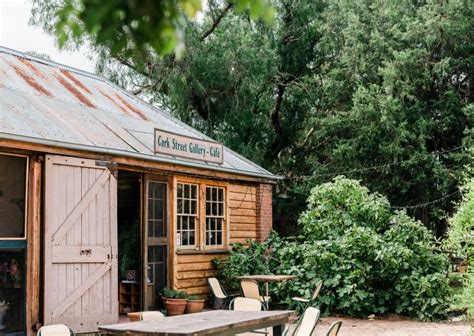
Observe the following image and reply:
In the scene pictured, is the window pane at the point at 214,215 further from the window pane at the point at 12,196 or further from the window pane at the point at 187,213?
the window pane at the point at 12,196

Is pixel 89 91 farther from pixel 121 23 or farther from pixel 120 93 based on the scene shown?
pixel 121 23

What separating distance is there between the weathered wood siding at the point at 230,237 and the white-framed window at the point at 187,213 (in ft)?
1.05

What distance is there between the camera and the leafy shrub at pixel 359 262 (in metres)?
13.1

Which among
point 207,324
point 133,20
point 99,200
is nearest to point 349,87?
point 99,200

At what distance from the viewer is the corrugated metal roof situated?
10.3 meters

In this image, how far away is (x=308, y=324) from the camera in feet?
24.1

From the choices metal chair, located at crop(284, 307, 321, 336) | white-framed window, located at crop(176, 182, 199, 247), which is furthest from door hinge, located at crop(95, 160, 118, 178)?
metal chair, located at crop(284, 307, 321, 336)

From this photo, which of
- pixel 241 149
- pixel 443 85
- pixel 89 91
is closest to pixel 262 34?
pixel 241 149

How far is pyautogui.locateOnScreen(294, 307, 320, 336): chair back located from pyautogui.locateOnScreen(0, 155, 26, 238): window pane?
4515mm

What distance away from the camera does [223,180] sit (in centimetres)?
1470

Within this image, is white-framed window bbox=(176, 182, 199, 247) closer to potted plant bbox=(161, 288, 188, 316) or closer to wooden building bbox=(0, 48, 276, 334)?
wooden building bbox=(0, 48, 276, 334)

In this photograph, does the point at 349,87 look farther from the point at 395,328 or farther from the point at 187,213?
the point at 395,328

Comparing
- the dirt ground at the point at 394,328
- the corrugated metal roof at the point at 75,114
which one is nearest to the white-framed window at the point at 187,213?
the corrugated metal roof at the point at 75,114

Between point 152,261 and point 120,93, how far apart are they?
442 centimetres
